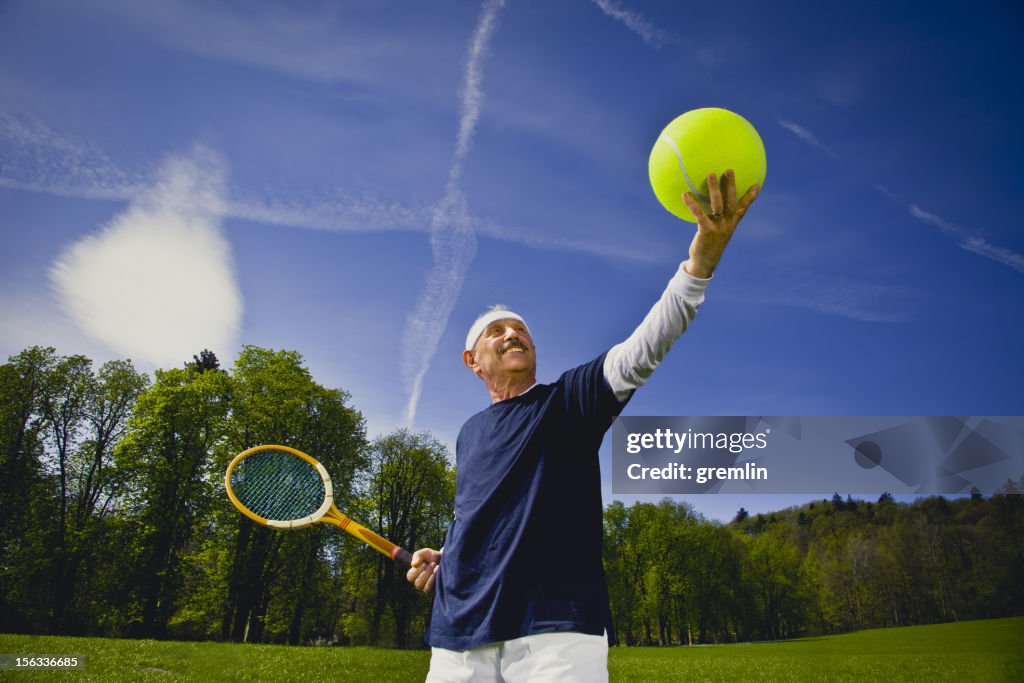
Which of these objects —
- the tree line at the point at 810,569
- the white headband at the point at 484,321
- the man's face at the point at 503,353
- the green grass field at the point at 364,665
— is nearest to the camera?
the man's face at the point at 503,353

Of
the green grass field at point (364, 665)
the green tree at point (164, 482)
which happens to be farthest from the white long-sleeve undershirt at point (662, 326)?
the green tree at point (164, 482)

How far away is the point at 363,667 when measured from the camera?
18.9 metres

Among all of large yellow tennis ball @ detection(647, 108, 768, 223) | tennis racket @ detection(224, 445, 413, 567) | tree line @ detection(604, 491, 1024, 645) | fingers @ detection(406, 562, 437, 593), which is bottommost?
fingers @ detection(406, 562, 437, 593)

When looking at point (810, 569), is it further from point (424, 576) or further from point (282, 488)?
point (424, 576)

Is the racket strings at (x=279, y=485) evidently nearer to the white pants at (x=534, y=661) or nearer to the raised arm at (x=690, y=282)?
the white pants at (x=534, y=661)

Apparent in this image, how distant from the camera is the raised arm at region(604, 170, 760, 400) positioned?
274 centimetres

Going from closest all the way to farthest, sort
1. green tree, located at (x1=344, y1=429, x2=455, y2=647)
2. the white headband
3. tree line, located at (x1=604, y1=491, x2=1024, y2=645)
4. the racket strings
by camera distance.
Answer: the white headband, the racket strings, green tree, located at (x1=344, y1=429, x2=455, y2=647), tree line, located at (x1=604, y1=491, x2=1024, y2=645)

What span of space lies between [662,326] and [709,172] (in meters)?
0.82

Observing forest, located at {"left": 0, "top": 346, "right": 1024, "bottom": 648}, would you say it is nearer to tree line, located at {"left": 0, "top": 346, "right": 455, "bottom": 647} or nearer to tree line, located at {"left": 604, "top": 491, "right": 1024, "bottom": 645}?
tree line, located at {"left": 0, "top": 346, "right": 455, "bottom": 647}

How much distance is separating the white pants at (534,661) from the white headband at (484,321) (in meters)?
1.94

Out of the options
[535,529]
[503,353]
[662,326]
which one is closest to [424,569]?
[535,529]

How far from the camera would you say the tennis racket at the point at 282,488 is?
5.98 m

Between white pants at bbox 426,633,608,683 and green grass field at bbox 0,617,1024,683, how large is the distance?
45.2 feet

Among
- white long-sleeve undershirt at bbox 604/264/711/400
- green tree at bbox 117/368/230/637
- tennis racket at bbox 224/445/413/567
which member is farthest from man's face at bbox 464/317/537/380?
green tree at bbox 117/368/230/637
